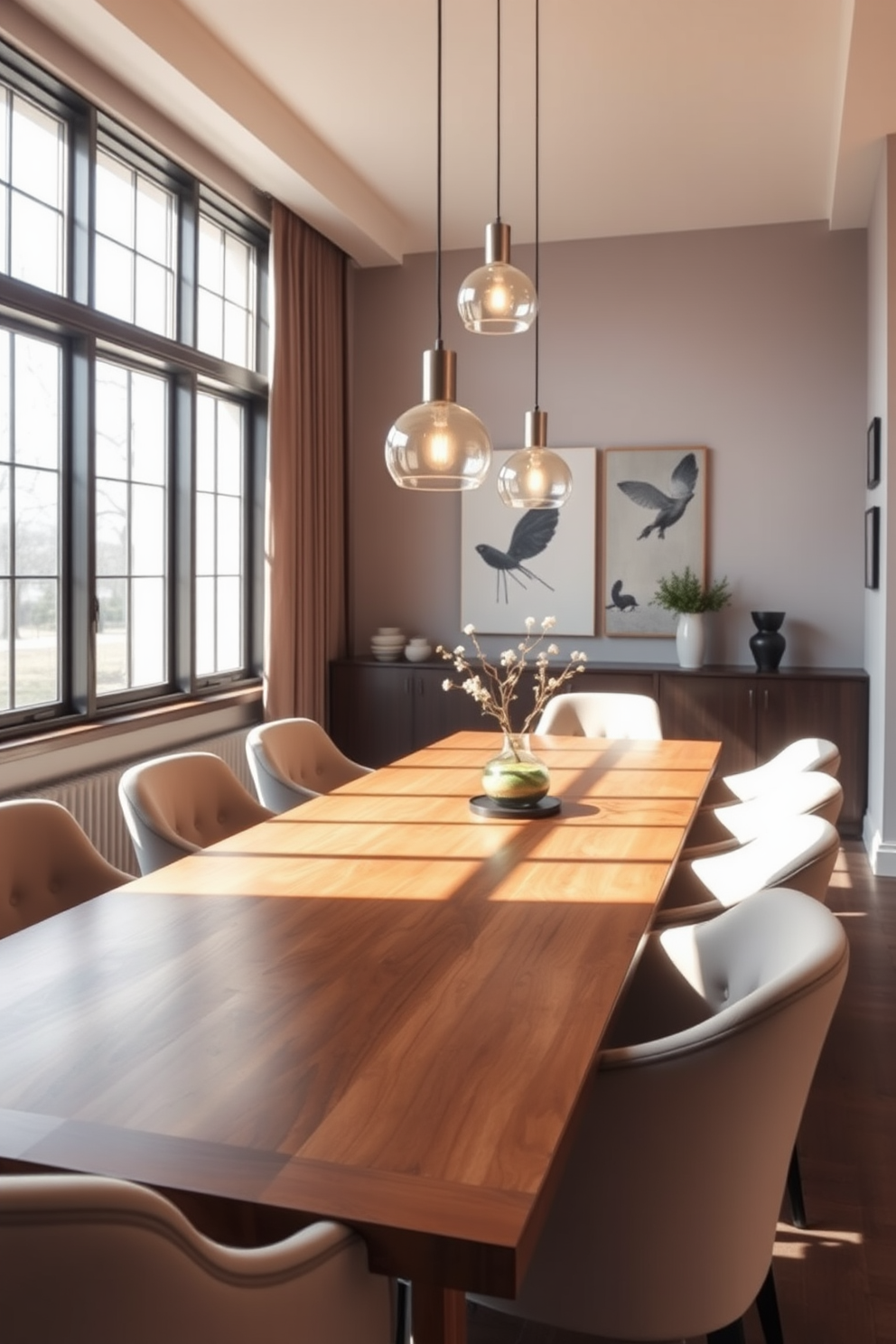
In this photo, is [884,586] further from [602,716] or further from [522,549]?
[522,549]

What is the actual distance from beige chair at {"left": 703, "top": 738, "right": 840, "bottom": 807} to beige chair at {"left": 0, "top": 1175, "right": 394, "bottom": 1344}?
8.49 ft

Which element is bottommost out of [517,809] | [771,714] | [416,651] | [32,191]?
[517,809]

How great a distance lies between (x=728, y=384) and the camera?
21.6 ft

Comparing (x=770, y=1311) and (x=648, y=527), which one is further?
(x=648, y=527)

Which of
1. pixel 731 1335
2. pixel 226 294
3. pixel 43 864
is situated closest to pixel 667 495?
pixel 226 294

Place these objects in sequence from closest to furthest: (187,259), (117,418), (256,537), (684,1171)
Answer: (684,1171) < (117,418) < (187,259) < (256,537)

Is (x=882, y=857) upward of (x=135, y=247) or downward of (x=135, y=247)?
downward

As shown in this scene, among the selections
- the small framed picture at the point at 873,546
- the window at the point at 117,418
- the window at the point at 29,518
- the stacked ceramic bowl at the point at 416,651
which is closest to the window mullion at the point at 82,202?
the window at the point at 117,418

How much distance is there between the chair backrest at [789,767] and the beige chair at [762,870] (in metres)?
0.72

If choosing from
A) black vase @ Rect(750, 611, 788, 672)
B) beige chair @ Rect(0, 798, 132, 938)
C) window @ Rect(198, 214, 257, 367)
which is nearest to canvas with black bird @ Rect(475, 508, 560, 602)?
black vase @ Rect(750, 611, 788, 672)

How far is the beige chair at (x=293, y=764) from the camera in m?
3.74

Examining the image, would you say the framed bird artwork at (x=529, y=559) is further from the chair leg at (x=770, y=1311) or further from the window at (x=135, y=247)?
the chair leg at (x=770, y=1311)

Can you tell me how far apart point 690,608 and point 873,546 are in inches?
40.8

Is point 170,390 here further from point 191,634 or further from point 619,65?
point 619,65
